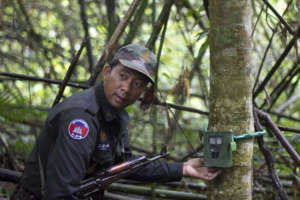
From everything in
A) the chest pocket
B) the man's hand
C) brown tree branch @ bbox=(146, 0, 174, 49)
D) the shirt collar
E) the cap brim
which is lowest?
the man's hand

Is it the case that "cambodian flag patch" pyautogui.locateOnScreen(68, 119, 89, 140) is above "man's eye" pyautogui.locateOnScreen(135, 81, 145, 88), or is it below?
below

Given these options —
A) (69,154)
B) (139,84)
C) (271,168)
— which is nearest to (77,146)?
(69,154)

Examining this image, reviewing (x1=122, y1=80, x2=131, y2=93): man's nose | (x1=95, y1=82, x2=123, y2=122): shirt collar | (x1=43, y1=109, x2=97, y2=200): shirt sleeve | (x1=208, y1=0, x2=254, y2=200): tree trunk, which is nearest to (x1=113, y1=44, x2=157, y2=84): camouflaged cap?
(x1=122, y1=80, x2=131, y2=93): man's nose

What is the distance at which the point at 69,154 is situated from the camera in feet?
5.83

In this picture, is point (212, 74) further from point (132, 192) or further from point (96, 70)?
point (132, 192)

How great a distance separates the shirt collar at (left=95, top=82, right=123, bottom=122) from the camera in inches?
82.6

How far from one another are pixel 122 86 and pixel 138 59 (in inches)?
8.5

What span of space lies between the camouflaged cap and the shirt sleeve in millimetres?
467

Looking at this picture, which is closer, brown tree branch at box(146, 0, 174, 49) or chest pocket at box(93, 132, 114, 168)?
chest pocket at box(93, 132, 114, 168)

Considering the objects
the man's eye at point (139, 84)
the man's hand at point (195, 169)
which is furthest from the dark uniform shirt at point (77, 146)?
the man's eye at point (139, 84)

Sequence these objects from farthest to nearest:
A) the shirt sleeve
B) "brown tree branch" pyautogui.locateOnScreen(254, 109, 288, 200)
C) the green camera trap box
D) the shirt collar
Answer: the shirt collar
"brown tree branch" pyautogui.locateOnScreen(254, 109, 288, 200)
the shirt sleeve
the green camera trap box

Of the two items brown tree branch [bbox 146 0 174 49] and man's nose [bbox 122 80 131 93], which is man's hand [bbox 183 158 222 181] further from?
brown tree branch [bbox 146 0 174 49]

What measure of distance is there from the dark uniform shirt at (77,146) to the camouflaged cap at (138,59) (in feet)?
0.82

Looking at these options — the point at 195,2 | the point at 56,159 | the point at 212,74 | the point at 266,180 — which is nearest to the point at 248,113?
the point at 212,74
